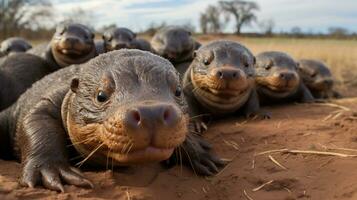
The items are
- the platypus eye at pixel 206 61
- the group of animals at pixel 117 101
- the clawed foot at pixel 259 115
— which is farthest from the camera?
the clawed foot at pixel 259 115

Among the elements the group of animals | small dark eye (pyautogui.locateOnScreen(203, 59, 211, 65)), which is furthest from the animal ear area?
small dark eye (pyautogui.locateOnScreen(203, 59, 211, 65))

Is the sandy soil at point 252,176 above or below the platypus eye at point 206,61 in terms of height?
below

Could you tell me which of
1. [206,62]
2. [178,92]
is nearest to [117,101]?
[178,92]

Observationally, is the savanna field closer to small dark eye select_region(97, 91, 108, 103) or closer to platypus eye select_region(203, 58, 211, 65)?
small dark eye select_region(97, 91, 108, 103)

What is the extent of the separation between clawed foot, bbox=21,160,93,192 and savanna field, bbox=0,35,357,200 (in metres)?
0.05

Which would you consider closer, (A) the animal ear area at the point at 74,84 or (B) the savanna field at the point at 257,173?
(B) the savanna field at the point at 257,173

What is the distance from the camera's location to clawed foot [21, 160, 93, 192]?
129 inches

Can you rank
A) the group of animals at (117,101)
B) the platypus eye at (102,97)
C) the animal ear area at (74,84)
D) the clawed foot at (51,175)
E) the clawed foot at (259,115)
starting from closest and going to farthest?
the group of animals at (117,101)
the platypus eye at (102,97)
the clawed foot at (51,175)
the animal ear area at (74,84)
the clawed foot at (259,115)

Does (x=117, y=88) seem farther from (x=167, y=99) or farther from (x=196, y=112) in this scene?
(x=196, y=112)

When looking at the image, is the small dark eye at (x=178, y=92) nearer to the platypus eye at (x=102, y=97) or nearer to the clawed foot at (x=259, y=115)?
the platypus eye at (x=102, y=97)

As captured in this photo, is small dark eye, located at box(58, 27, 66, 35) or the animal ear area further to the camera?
small dark eye, located at box(58, 27, 66, 35)

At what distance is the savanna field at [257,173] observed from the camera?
3299 millimetres

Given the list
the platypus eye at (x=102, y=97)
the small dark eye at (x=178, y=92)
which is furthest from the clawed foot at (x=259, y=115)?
the platypus eye at (x=102, y=97)

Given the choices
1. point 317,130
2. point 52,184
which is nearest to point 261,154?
point 317,130
